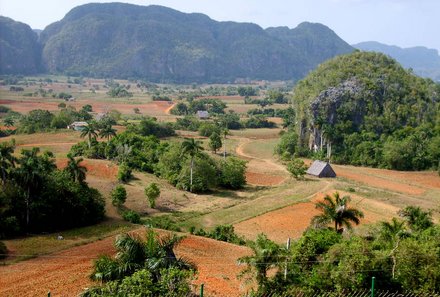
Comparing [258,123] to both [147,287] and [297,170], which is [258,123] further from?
[147,287]

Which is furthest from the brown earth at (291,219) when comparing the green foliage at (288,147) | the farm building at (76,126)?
the farm building at (76,126)

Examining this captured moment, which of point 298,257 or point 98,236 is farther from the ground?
point 298,257

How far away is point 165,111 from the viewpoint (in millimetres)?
115750

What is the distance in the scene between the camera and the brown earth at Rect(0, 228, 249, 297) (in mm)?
20766

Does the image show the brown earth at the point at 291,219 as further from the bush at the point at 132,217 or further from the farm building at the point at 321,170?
the farm building at the point at 321,170

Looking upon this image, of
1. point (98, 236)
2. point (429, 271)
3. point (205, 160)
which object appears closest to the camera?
point (429, 271)

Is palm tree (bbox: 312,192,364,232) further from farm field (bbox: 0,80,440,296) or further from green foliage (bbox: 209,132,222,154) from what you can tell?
green foliage (bbox: 209,132,222,154)

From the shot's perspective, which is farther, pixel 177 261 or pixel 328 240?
pixel 328 240

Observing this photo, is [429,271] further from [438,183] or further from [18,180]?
[438,183]


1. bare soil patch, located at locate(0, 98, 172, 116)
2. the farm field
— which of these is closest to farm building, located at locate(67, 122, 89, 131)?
the farm field

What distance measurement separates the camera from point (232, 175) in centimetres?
4728

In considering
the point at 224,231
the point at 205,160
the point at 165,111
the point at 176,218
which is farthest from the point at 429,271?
the point at 165,111

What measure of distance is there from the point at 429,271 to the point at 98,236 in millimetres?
20434

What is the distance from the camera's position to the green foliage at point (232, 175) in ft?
155
